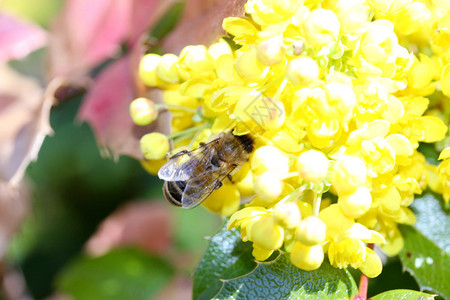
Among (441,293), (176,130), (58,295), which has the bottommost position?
(58,295)

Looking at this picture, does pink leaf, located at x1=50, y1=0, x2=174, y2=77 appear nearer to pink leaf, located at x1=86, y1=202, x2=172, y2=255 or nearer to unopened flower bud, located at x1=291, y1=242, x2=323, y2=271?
pink leaf, located at x1=86, y1=202, x2=172, y2=255

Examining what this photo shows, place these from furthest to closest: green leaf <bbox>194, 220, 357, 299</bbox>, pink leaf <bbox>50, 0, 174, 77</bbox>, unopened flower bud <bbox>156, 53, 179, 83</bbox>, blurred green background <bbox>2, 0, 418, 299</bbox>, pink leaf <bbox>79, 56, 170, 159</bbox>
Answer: blurred green background <bbox>2, 0, 418, 299</bbox>
pink leaf <bbox>50, 0, 174, 77</bbox>
pink leaf <bbox>79, 56, 170, 159</bbox>
unopened flower bud <bbox>156, 53, 179, 83</bbox>
green leaf <bbox>194, 220, 357, 299</bbox>

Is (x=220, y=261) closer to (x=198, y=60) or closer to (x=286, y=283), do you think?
(x=286, y=283)

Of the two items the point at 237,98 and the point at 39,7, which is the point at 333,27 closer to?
the point at 237,98

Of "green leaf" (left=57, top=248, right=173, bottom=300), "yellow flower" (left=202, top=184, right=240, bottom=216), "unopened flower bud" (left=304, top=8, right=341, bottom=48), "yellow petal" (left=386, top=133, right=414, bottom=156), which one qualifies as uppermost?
"unopened flower bud" (left=304, top=8, right=341, bottom=48)

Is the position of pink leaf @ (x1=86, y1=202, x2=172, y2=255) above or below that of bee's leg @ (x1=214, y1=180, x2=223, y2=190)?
below

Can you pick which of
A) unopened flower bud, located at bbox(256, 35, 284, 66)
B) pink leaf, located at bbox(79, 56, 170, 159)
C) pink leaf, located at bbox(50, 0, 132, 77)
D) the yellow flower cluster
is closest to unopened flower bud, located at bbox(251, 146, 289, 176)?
the yellow flower cluster

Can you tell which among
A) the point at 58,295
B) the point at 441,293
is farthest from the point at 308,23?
the point at 58,295
